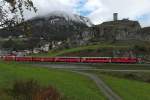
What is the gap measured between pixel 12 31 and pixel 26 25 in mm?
515

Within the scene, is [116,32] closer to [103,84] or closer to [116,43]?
[116,43]

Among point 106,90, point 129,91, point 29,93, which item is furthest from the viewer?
point 129,91

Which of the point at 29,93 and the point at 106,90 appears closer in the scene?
the point at 29,93

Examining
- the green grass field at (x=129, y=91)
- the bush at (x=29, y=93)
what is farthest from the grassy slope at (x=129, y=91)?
the bush at (x=29, y=93)

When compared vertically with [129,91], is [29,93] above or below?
above

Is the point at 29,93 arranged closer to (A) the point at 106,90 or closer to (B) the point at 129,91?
(A) the point at 106,90

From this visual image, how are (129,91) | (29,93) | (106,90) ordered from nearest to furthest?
(29,93)
(106,90)
(129,91)

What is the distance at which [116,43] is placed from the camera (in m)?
128

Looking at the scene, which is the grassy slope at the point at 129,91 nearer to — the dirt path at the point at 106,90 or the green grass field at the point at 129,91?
the green grass field at the point at 129,91

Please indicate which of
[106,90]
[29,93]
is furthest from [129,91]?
[29,93]

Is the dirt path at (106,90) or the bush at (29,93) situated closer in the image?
the bush at (29,93)

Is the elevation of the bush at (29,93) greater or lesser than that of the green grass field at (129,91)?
greater

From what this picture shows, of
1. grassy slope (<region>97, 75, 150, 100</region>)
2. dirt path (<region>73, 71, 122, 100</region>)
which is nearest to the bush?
dirt path (<region>73, 71, 122, 100</region>)

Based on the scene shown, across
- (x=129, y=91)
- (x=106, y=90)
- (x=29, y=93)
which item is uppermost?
(x=29, y=93)
